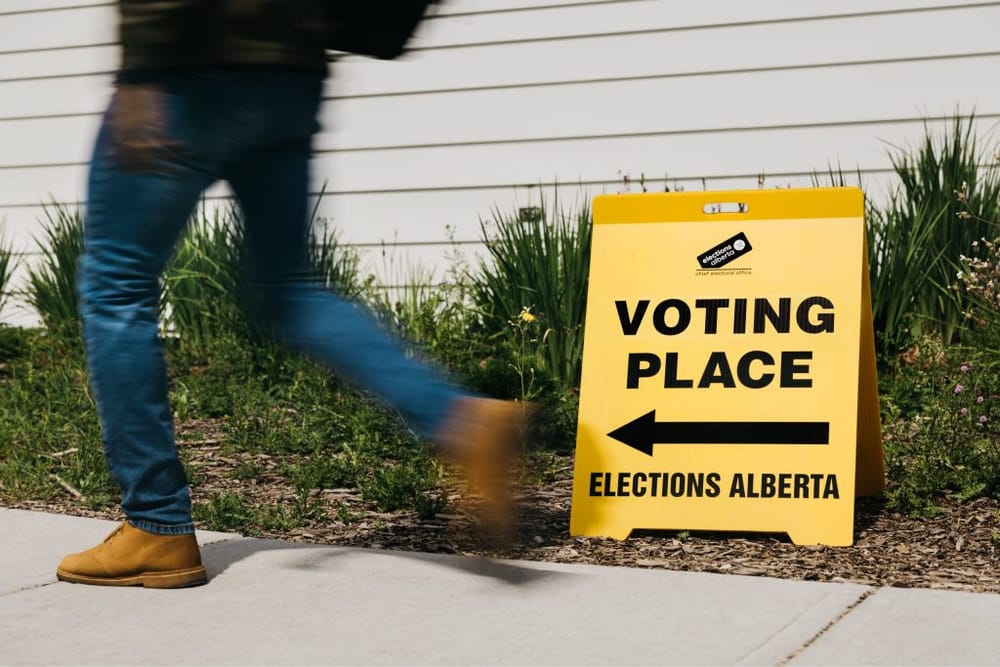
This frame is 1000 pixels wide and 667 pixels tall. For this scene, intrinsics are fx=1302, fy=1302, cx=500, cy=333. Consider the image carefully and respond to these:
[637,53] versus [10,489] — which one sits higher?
[637,53]

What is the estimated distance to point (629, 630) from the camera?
248 cm

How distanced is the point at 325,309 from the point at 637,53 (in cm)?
367

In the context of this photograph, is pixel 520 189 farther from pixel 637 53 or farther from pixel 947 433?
pixel 947 433

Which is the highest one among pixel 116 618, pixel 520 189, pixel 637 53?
pixel 637 53

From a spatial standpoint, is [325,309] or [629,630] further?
[325,309]

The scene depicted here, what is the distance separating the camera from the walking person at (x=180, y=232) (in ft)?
8.39

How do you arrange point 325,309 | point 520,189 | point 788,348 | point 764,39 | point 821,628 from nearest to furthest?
1. point 821,628
2. point 325,309
3. point 788,348
4. point 764,39
5. point 520,189

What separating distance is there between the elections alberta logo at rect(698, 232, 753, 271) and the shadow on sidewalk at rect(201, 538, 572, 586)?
3.14 feet

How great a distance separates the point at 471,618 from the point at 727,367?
1142mm

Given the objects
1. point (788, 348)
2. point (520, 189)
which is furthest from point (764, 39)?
point (788, 348)

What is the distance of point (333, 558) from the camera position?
3.10 metres

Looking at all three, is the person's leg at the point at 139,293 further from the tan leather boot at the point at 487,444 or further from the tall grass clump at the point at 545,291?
the tall grass clump at the point at 545,291

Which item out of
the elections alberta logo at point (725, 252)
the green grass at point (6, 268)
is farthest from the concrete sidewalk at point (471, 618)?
the green grass at point (6, 268)

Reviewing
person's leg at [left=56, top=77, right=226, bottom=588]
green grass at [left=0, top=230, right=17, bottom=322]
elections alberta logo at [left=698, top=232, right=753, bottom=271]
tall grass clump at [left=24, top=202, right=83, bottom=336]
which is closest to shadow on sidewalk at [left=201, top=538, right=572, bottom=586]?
person's leg at [left=56, top=77, right=226, bottom=588]
